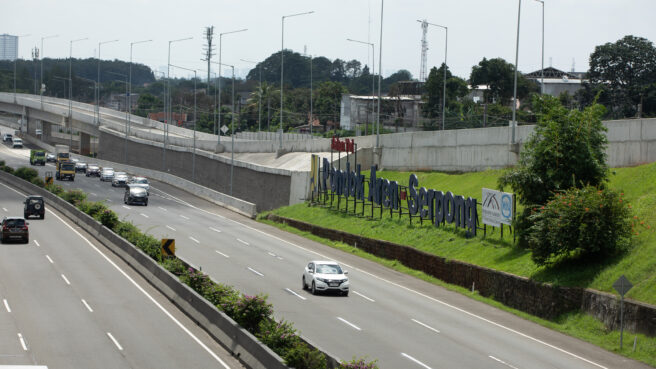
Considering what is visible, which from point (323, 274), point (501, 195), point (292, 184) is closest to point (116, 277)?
point (323, 274)

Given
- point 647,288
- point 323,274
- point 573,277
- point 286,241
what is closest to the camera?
point 647,288

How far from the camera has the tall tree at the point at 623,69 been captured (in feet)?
284

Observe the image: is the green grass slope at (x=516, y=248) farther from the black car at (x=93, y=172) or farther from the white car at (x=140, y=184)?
the black car at (x=93, y=172)

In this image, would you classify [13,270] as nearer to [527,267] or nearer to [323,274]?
[323,274]

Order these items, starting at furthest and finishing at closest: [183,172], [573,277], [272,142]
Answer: [183,172], [272,142], [573,277]

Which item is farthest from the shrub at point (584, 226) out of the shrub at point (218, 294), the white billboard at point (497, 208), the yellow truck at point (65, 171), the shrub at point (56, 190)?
the yellow truck at point (65, 171)

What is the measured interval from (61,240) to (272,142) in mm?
46578

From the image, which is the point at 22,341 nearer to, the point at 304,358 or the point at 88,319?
the point at 88,319

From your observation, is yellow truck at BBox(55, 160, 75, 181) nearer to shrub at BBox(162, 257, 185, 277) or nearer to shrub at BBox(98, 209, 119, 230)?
shrub at BBox(98, 209, 119, 230)

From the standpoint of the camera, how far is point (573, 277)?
3216cm

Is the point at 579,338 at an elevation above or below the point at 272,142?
below

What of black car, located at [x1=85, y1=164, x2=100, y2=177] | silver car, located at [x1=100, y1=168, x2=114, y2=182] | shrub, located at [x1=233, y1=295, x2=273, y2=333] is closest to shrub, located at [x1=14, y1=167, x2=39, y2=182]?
silver car, located at [x1=100, y1=168, x2=114, y2=182]

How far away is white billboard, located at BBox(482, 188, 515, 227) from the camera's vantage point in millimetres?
40250

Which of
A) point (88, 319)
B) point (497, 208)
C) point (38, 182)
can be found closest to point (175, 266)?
point (88, 319)
